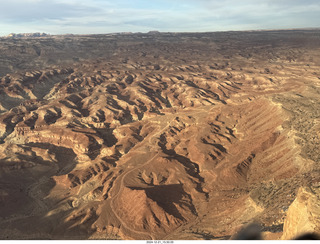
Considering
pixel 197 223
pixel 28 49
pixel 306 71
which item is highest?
pixel 28 49

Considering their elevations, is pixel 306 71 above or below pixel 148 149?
above

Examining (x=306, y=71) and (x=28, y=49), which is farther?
(x=28, y=49)

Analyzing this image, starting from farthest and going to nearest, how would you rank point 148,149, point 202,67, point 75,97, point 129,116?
point 202,67, point 75,97, point 129,116, point 148,149

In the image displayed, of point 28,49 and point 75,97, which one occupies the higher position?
point 28,49

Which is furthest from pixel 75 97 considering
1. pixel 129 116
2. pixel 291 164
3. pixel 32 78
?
pixel 291 164

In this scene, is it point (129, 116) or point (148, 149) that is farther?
point (129, 116)

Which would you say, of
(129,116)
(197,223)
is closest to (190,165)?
(197,223)

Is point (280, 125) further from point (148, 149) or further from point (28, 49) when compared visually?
point (28, 49)

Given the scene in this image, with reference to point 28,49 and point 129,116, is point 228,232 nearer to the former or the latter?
point 129,116

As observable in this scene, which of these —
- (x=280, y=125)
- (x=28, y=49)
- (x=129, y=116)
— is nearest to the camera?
(x=280, y=125)
